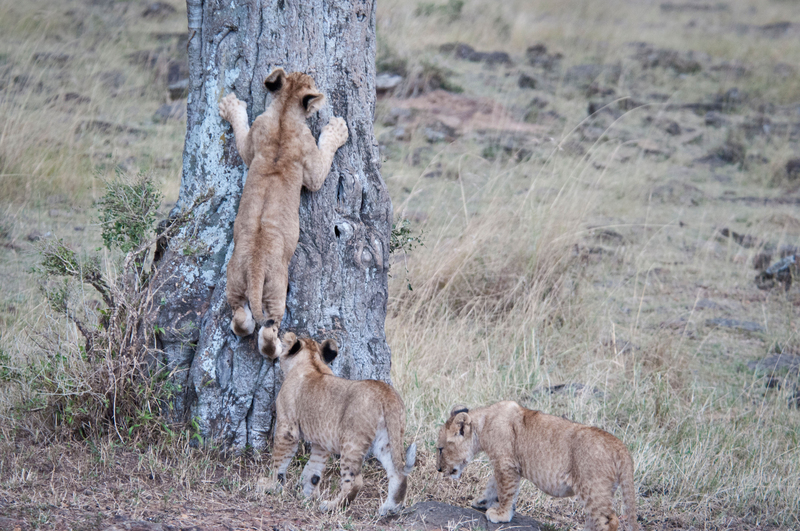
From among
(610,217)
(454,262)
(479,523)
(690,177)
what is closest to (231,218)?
(479,523)

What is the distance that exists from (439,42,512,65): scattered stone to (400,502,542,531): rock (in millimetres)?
13123

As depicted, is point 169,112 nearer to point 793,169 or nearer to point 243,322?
point 243,322

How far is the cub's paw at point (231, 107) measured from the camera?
4098 mm

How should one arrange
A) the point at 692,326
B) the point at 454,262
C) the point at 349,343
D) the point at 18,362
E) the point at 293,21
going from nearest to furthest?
1. the point at 293,21
2. the point at 349,343
3. the point at 18,362
4. the point at 454,262
5. the point at 692,326

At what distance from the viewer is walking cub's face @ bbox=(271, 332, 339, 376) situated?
393 centimetres

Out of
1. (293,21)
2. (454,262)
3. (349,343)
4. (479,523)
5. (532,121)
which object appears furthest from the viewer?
(532,121)

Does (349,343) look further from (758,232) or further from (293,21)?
(758,232)

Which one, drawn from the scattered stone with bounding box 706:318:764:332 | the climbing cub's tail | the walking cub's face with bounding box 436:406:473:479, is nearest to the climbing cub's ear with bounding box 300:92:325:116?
the walking cub's face with bounding box 436:406:473:479

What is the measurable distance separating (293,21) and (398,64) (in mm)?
9764

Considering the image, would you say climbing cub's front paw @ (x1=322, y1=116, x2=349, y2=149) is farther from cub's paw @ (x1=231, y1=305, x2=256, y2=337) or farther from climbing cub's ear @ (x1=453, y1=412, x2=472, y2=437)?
climbing cub's ear @ (x1=453, y1=412, x2=472, y2=437)

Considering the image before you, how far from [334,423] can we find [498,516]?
2.91 feet

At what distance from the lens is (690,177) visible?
11.7 meters

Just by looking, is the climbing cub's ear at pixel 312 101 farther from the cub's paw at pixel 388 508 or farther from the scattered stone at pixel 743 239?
the scattered stone at pixel 743 239

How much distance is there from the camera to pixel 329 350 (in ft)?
13.1
